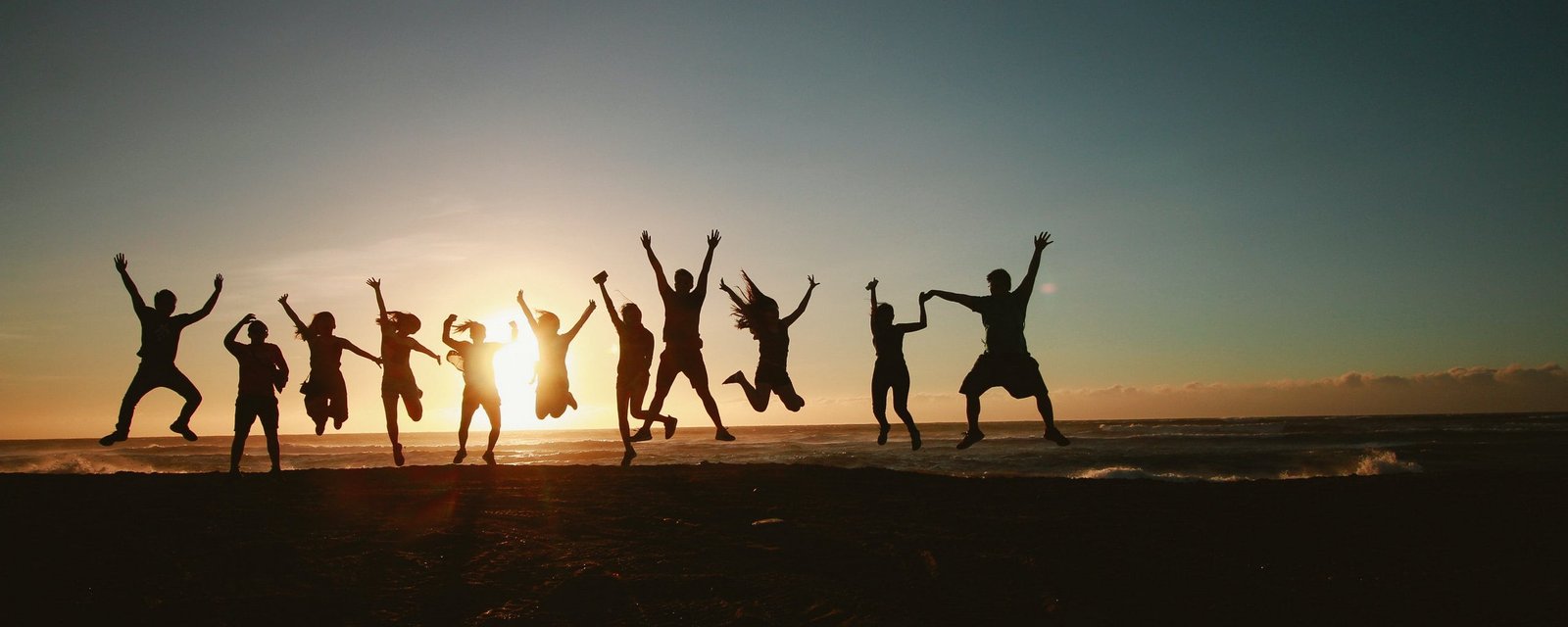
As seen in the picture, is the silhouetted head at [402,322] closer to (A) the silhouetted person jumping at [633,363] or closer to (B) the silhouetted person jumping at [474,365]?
(B) the silhouetted person jumping at [474,365]

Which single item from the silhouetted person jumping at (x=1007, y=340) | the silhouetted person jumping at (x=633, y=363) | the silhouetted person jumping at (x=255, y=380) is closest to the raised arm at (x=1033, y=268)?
the silhouetted person jumping at (x=1007, y=340)

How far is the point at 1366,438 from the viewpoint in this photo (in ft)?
120

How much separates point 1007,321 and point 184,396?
10.0m

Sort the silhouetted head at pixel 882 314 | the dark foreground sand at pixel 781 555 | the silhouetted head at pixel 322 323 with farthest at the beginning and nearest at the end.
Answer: the silhouetted head at pixel 322 323
the silhouetted head at pixel 882 314
the dark foreground sand at pixel 781 555

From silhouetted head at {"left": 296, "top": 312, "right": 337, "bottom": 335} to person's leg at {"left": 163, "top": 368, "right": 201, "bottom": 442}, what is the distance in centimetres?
186

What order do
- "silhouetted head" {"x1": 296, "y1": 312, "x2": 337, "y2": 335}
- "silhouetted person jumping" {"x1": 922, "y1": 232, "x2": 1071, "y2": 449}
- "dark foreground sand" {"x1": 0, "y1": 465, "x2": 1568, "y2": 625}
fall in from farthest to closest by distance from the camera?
"silhouetted head" {"x1": 296, "y1": 312, "x2": 337, "y2": 335}, "silhouetted person jumping" {"x1": 922, "y1": 232, "x2": 1071, "y2": 449}, "dark foreground sand" {"x1": 0, "y1": 465, "x2": 1568, "y2": 625}

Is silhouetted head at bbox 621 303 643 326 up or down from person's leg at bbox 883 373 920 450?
up

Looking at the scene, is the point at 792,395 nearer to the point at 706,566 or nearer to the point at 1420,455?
the point at 706,566

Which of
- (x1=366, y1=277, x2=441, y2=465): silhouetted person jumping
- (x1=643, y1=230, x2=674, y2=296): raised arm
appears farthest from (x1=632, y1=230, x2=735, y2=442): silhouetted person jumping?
(x1=366, y1=277, x2=441, y2=465): silhouetted person jumping

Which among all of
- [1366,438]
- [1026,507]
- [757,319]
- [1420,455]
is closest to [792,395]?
[757,319]

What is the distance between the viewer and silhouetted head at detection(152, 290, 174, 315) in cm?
1062

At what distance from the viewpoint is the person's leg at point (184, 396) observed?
1055cm

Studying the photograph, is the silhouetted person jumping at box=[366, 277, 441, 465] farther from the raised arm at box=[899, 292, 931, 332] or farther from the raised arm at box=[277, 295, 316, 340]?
the raised arm at box=[899, 292, 931, 332]

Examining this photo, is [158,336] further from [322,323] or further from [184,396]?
[322,323]
